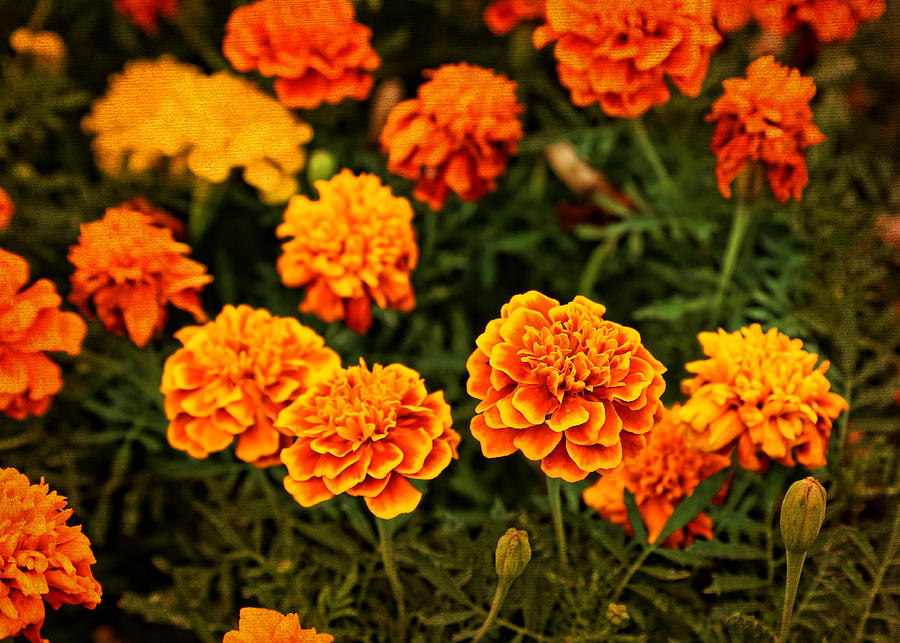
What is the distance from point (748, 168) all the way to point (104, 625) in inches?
32.2

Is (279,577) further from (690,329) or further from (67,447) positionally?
(690,329)

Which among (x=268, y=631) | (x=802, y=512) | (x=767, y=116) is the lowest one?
(x=268, y=631)

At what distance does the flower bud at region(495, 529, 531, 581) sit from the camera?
0.54 m

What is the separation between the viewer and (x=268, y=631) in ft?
1.80

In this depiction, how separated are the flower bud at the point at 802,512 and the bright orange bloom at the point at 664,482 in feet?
0.39

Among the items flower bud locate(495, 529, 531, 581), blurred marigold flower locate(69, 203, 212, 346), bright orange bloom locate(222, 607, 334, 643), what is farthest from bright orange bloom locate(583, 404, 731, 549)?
blurred marigold flower locate(69, 203, 212, 346)

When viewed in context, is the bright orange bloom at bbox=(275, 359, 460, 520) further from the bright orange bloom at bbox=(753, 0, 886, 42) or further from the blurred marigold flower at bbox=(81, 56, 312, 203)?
the bright orange bloom at bbox=(753, 0, 886, 42)

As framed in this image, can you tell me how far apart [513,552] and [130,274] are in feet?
1.27

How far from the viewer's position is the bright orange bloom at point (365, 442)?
0.57 meters

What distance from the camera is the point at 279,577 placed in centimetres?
71

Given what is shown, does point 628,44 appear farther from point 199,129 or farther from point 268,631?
point 268,631

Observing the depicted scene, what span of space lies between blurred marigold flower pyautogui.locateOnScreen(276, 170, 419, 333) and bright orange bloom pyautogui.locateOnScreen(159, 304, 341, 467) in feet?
0.27

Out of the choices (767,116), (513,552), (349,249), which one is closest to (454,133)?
(349,249)

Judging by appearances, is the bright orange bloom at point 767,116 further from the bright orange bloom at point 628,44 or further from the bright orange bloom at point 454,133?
the bright orange bloom at point 454,133
